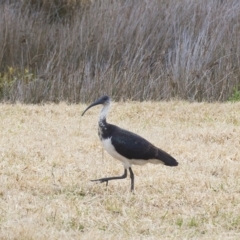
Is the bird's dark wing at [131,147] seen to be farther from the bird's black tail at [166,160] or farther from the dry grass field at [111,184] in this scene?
the dry grass field at [111,184]

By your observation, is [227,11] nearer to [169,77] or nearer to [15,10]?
[169,77]

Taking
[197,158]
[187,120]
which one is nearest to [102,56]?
[187,120]

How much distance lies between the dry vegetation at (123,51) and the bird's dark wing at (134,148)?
5596 mm

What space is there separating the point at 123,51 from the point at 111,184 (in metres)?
6.39

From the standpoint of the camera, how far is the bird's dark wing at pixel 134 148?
17.7 ft

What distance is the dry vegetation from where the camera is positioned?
1119 cm

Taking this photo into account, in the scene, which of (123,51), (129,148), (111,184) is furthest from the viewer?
(123,51)

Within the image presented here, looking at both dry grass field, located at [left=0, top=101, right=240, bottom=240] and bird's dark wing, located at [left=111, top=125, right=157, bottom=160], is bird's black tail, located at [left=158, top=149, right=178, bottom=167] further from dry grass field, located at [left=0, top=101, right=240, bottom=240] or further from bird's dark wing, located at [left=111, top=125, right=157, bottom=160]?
dry grass field, located at [left=0, top=101, right=240, bottom=240]

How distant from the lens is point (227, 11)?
12477 mm

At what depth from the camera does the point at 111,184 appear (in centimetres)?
→ 583

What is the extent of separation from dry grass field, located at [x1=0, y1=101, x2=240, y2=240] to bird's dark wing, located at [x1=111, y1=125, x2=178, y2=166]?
0.28 meters

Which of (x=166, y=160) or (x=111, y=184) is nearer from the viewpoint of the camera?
(x=166, y=160)

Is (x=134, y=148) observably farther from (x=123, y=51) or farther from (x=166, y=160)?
(x=123, y=51)

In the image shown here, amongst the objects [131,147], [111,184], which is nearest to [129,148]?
[131,147]
